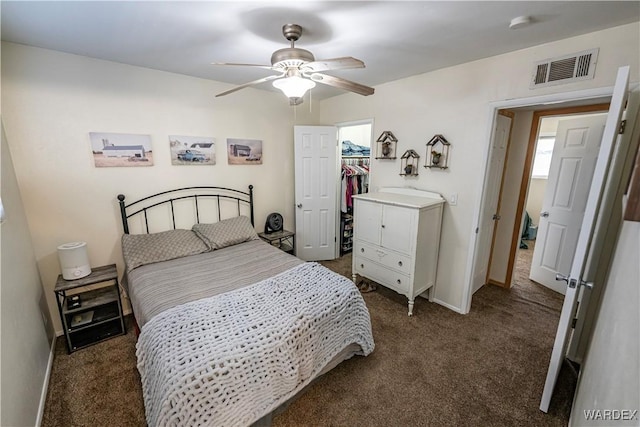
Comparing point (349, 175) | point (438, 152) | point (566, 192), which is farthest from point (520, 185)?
point (349, 175)

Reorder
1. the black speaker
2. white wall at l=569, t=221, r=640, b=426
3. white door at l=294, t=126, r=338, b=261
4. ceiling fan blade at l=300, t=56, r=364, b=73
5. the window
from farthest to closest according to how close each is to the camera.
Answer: the window < white door at l=294, t=126, r=338, b=261 < the black speaker < ceiling fan blade at l=300, t=56, r=364, b=73 < white wall at l=569, t=221, r=640, b=426

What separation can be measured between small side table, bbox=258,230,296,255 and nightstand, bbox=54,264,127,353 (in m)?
1.60

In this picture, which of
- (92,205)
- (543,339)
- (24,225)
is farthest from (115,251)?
(543,339)

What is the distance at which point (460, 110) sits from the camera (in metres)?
2.51

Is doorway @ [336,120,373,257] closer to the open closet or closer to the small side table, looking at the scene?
the open closet

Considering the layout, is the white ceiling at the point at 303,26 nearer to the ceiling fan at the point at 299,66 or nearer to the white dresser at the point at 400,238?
the ceiling fan at the point at 299,66

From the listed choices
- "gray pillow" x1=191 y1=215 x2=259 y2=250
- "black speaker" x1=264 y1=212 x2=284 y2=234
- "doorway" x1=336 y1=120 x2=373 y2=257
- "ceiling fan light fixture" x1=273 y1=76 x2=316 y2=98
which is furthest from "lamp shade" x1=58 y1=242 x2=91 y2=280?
"doorway" x1=336 y1=120 x2=373 y2=257

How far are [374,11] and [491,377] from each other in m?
2.65

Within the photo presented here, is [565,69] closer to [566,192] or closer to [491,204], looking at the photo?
[491,204]

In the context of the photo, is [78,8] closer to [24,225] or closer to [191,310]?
[24,225]

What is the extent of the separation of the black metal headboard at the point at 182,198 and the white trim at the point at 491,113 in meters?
2.59

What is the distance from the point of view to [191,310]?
5.53 ft

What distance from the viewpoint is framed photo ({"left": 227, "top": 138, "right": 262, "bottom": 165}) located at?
3.21 metres

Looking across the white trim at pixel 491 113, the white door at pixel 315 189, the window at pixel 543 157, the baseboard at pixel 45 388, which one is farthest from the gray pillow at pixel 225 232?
the window at pixel 543 157
